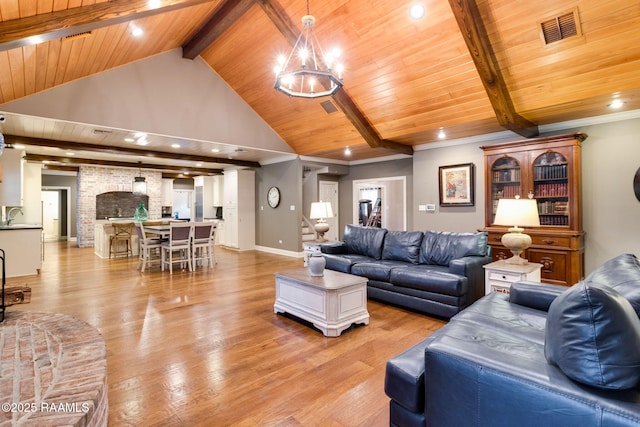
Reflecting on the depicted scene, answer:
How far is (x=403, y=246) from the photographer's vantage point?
4.46m

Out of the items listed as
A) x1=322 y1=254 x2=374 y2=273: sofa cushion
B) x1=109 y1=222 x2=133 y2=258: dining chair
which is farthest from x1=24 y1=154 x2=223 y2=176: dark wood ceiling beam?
x1=322 y1=254 x2=374 y2=273: sofa cushion

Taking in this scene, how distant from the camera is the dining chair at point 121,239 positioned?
24.8 feet

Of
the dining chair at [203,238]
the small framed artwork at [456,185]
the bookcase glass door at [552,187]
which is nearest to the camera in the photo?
the bookcase glass door at [552,187]

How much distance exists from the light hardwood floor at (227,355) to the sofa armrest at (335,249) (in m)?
1.03

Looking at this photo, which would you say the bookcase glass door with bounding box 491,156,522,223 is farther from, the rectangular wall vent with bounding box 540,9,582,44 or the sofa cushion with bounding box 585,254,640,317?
the sofa cushion with bounding box 585,254,640,317

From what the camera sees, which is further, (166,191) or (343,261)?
(166,191)

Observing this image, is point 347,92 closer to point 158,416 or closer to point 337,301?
point 337,301

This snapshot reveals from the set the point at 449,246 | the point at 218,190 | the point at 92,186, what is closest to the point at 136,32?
the point at 449,246

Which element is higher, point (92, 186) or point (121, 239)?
point (92, 186)

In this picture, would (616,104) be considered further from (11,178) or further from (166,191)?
(166,191)

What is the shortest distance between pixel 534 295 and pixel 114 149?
7591 millimetres

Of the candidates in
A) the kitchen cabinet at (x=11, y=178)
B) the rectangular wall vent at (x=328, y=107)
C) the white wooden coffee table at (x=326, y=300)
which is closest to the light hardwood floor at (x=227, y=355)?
the white wooden coffee table at (x=326, y=300)

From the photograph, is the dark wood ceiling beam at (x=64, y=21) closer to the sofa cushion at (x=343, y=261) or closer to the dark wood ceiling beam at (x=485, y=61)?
the dark wood ceiling beam at (x=485, y=61)

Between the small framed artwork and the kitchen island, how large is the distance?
24.2ft
